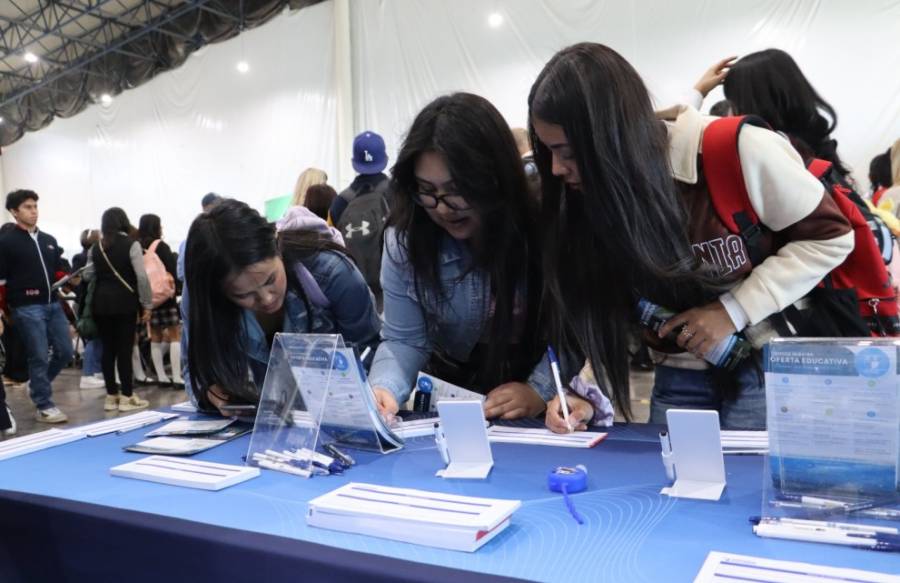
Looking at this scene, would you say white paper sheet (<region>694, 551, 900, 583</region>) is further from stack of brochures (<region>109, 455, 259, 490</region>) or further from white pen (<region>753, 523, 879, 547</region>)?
stack of brochures (<region>109, 455, 259, 490</region>)

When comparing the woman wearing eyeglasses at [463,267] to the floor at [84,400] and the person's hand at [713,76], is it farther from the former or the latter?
the floor at [84,400]

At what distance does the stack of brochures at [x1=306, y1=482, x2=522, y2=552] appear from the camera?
2.32ft

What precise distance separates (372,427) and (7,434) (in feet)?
11.1

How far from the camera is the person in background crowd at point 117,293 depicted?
13.3ft

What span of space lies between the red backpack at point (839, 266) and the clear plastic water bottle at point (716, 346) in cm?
12

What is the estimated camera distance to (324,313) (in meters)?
1.62

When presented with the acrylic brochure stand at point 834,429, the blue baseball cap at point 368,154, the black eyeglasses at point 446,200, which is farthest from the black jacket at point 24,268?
the acrylic brochure stand at point 834,429

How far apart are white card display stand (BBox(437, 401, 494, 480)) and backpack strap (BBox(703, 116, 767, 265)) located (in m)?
0.46

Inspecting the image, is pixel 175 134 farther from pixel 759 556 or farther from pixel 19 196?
pixel 759 556

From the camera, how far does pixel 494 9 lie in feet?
18.8

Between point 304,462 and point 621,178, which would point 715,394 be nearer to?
point 621,178

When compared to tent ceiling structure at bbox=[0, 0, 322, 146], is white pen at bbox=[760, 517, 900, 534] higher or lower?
lower

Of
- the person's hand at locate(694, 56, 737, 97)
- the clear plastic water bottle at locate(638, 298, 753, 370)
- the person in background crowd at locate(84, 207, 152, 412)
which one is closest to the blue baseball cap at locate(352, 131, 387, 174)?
the person's hand at locate(694, 56, 737, 97)

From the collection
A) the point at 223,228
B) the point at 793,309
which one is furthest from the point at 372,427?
the point at 793,309
